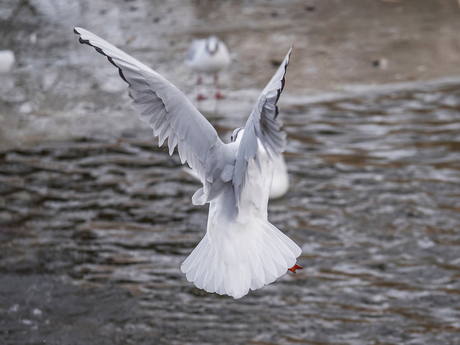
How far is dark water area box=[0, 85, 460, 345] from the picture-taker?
13.5 feet

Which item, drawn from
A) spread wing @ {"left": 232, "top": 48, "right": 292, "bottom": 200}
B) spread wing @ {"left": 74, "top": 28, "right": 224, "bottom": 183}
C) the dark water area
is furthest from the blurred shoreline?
spread wing @ {"left": 232, "top": 48, "right": 292, "bottom": 200}

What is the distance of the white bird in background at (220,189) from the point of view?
3033 millimetres

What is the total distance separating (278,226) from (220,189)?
6.65ft

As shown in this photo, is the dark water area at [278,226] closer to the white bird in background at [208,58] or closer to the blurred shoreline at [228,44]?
the blurred shoreline at [228,44]

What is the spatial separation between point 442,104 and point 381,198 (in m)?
2.11

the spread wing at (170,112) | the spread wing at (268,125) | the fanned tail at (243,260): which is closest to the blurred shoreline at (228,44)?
the spread wing at (170,112)

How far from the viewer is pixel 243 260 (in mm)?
3111

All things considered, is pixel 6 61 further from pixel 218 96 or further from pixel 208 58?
pixel 218 96

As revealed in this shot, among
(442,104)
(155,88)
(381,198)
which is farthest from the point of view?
(442,104)

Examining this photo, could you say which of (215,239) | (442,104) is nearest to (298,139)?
(442,104)

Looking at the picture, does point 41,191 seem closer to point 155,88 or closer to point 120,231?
point 120,231

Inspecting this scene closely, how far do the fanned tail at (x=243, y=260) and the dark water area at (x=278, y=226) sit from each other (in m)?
0.95

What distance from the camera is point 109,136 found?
21.8ft

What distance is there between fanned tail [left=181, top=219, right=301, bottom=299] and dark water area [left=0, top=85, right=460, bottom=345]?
37.2 inches
